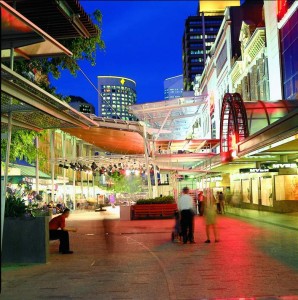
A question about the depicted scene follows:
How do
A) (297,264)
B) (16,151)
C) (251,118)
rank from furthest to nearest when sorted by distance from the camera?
1. (251,118)
2. (16,151)
3. (297,264)

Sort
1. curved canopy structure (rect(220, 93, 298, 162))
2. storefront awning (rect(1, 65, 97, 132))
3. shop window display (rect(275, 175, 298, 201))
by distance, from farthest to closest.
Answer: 1. curved canopy structure (rect(220, 93, 298, 162))
2. shop window display (rect(275, 175, 298, 201))
3. storefront awning (rect(1, 65, 97, 132))

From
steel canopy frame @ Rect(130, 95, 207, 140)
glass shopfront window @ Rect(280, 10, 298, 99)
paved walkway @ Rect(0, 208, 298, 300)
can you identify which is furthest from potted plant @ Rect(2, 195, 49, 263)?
steel canopy frame @ Rect(130, 95, 207, 140)

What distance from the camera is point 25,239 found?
10.3 meters

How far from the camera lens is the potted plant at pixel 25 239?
10211 millimetres

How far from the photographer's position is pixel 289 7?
104 ft

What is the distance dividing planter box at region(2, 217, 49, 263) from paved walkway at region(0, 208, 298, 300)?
0.40 meters

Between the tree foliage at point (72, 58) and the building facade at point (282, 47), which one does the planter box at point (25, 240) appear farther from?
the building facade at point (282, 47)

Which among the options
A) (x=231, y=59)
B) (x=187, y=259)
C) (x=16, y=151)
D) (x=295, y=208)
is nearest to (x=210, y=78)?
(x=231, y=59)

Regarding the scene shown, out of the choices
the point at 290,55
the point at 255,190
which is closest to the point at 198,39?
the point at 290,55

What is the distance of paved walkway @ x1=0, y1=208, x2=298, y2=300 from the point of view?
7.23 m

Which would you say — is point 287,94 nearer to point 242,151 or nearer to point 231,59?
point 242,151

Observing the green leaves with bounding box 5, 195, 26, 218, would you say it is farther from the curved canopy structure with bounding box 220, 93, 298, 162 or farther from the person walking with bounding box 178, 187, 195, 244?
the curved canopy structure with bounding box 220, 93, 298, 162

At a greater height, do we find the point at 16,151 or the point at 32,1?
the point at 32,1

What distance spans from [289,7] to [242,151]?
12989 millimetres
